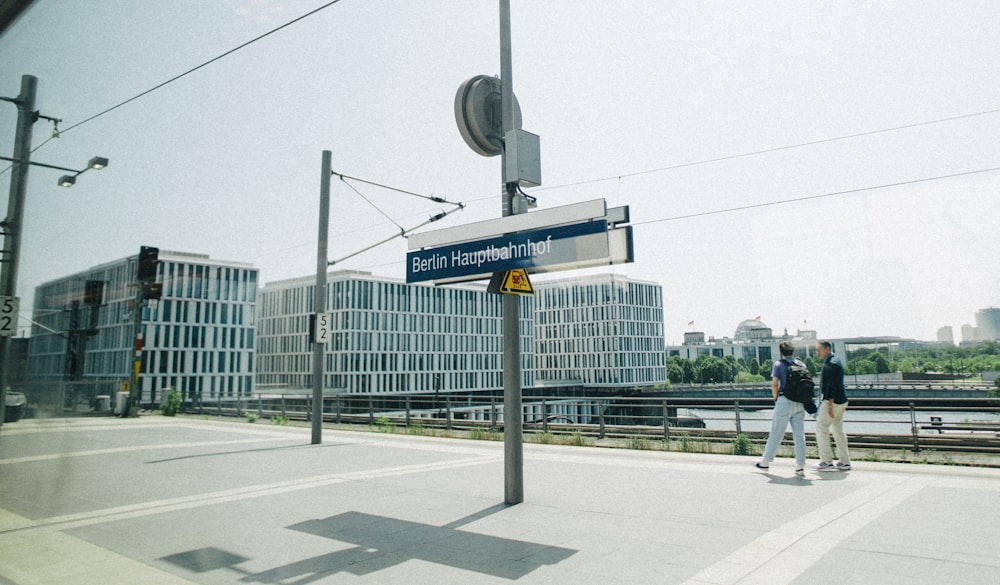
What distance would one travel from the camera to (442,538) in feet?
16.9

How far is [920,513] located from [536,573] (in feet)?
13.0

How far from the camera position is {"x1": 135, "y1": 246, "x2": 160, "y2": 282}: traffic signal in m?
6.70

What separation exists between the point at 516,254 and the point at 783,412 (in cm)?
488

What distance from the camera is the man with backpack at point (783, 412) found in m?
8.27

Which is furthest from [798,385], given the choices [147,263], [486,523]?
[147,263]

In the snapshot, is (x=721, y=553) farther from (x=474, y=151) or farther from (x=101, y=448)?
(x=101, y=448)

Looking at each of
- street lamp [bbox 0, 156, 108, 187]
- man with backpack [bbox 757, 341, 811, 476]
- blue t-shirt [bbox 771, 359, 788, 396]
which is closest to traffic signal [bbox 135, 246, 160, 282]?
street lamp [bbox 0, 156, 108, 187]

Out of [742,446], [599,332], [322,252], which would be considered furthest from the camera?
[599,332]

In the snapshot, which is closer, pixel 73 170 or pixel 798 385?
pixel 73 170

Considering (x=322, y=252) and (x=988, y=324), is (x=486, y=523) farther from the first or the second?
(x=988, y=324)

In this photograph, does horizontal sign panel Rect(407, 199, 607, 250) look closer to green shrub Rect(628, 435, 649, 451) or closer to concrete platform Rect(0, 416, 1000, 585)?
concrete platform Rect(0, 416, 1000, 585)

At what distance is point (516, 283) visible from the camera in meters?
6.82

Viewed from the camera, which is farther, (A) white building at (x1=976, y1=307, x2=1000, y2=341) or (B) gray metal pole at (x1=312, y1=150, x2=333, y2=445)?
(A) white building at (x1=976, y1=307, x2=1000, y2=341)

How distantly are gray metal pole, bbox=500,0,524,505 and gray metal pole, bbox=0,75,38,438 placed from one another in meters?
4.70
